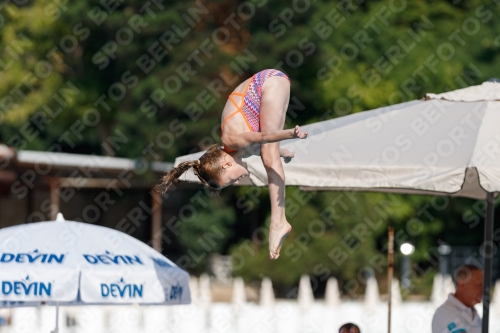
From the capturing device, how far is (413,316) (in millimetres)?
13211

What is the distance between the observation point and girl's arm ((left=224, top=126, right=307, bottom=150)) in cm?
444

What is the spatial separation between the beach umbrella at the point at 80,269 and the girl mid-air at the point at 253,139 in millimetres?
2331

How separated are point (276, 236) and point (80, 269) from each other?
2540 millimetres

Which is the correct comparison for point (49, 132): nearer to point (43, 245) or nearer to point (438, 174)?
point (43, 245)

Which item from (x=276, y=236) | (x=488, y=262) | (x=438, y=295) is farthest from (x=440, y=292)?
(x=276, y=236)

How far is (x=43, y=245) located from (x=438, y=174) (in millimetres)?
2959

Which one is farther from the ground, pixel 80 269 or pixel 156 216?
pixel 156 216

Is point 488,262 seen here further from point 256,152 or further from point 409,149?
point 256,152

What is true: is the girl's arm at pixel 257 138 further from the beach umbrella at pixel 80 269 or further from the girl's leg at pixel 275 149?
the beach umbrella at pixel 80 269

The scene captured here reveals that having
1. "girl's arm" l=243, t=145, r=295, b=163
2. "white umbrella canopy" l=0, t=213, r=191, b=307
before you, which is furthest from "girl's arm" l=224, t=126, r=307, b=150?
"white umbrella canopy" l=0, t=213, r=191, b=307

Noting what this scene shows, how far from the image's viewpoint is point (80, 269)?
7066 millimetres

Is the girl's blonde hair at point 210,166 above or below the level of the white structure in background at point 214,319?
below

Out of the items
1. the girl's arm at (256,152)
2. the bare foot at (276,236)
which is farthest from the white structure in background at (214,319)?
the bare foot at (276,236)

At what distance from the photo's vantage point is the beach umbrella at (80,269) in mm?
6938
